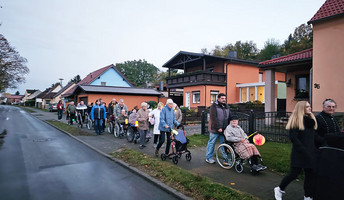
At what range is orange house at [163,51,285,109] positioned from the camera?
84.4 feet

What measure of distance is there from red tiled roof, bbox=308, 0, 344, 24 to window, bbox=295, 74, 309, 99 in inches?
174

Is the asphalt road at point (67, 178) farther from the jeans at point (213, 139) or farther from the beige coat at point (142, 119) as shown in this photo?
the jeans at point (213, 139)

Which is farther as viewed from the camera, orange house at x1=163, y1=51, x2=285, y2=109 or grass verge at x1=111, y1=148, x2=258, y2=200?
orange house at x1=163, y1=51, x2=285, y2=109

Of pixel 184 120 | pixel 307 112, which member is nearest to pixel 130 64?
pixel 184 120

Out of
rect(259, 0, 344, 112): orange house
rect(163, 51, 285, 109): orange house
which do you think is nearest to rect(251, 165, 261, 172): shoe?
rect(259, 0, 344, 112): orange house

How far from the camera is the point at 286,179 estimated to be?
414cm

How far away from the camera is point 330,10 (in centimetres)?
1062

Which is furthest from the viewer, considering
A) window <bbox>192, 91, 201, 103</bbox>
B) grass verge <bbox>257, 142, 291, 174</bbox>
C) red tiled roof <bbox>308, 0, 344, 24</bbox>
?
window <bbox>192, 91, 201, 103</bbox>

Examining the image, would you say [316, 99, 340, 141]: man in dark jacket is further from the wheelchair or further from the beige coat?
the beige coat

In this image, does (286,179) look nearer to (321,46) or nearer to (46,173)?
(46,173)

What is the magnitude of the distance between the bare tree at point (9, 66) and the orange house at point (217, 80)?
24.3 metres

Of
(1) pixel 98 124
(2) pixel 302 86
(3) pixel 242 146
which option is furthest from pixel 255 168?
(2) pixel 302 86

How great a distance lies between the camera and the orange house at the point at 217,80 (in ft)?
84.4

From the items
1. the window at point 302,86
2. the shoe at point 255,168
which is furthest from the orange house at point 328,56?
the shoe at point 255,168
